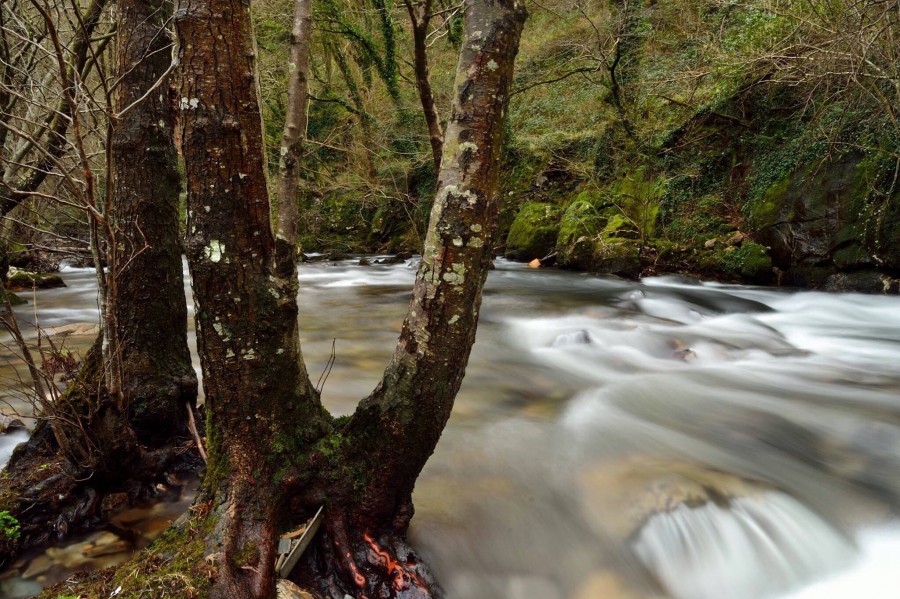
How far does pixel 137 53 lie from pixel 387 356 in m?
3.94

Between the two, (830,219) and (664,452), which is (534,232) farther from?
(664,452)

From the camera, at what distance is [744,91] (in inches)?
376

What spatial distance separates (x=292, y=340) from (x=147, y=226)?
1.34m

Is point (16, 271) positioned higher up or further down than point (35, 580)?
higher up

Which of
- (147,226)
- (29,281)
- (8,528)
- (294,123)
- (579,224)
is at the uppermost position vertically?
(294,123)

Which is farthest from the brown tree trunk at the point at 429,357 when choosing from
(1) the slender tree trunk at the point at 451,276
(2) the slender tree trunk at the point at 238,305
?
→ (2) the slender tree trunk at the point at 238,305

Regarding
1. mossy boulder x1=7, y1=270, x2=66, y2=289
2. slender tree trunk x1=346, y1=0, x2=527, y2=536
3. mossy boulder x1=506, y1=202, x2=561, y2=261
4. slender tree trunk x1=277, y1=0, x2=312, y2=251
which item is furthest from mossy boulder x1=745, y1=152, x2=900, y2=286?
mossy boulder x1=7, y1=270, x2=66, y2=289

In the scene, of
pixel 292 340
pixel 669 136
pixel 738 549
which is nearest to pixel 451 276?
pixel 292 340

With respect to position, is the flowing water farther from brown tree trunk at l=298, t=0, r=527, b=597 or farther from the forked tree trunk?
the forked tree trunk

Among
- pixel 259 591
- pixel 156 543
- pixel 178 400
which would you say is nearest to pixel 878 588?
pixel 259 591

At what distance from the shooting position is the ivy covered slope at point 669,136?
24.1 ft

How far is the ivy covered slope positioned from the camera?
24.1 ft

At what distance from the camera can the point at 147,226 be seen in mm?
2553

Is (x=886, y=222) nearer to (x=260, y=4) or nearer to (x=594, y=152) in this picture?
(x=594, y=152)
